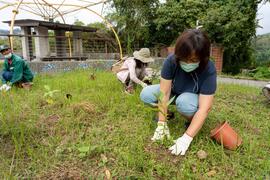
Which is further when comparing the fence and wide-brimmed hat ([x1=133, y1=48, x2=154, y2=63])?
the fence

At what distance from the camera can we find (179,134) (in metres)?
2.06

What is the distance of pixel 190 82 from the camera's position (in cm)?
202

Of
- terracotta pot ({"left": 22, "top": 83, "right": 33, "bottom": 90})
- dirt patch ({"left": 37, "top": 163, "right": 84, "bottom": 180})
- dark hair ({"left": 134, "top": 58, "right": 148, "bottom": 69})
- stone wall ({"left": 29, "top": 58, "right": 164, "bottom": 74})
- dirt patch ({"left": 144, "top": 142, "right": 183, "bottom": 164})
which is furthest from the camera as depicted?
stone wall ({"left": 29, "top": 58, "right": 164, "bottom": 74})

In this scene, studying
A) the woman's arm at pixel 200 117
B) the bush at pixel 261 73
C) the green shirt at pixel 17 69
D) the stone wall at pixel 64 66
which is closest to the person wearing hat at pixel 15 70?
the green shirt at pixel 17 69

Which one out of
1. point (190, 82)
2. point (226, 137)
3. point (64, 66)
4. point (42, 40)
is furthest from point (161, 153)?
point (42, 40)

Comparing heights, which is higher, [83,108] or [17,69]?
[17,69]

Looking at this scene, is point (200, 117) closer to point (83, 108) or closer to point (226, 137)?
point (226, 137)

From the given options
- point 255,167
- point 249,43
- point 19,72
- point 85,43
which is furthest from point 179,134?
point 85,43

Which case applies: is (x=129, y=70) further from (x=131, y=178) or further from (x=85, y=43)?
(x=85, y=43)

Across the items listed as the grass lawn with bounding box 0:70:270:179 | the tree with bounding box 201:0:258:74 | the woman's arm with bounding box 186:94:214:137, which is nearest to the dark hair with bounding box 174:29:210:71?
the woman's arm with bounding box 186:94:214:137

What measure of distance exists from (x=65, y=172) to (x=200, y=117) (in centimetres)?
101

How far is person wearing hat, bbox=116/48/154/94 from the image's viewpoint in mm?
3225

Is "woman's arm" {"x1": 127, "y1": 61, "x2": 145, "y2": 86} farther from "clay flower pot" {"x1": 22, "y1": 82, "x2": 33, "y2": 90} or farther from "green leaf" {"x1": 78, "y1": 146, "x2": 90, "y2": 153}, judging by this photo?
"clay flower pot" {"x1": 22, "y1": 82, "x2": 33, "y2": 90}

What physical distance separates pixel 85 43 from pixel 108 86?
24.4 ft
